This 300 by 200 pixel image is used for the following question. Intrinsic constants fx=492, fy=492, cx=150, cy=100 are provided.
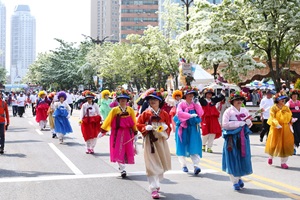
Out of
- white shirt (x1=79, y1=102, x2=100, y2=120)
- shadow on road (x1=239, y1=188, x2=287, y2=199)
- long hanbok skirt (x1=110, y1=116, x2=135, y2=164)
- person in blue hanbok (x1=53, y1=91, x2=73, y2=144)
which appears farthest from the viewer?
person in blue hanbok (x1=53, y1=91, x2=73, y2=144)

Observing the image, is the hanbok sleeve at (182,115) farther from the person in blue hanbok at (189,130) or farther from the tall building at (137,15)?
the tall building at (137,15)

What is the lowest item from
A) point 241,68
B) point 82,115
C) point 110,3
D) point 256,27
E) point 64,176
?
point 64,176

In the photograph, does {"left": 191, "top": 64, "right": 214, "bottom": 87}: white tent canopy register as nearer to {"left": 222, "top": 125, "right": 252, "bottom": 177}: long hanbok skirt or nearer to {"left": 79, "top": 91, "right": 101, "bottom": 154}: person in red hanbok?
{"left": 79, "top": 91, "right": 101, "bottom": 154}: person in red hanbok

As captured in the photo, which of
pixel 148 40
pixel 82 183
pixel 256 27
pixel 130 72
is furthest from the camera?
pixel 130 72

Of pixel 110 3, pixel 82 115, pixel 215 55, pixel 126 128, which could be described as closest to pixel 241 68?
pixel 215 55

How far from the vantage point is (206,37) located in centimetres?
2708

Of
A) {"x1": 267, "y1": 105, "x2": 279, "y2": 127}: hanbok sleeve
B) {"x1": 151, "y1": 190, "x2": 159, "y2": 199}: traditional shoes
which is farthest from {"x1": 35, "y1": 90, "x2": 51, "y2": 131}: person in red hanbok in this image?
{"x1": 151, "y1": 190, "x2": 159, "y2": 199}: traditional shoes

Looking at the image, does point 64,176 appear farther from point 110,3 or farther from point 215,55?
point 110,3

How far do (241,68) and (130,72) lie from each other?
26093 millimetres

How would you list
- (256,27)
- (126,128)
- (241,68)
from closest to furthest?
(126,128) → (256,27) → (241,68)

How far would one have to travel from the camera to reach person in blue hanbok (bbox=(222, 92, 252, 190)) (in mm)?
8211

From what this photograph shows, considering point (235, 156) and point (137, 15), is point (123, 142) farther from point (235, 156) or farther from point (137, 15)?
point (137, 15)

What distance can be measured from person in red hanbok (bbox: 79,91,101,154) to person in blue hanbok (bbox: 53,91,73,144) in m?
2.92

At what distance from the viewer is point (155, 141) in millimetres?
8148
